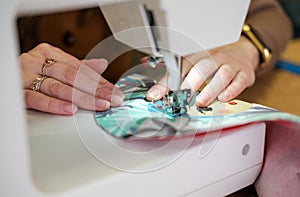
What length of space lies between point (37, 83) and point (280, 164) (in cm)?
37

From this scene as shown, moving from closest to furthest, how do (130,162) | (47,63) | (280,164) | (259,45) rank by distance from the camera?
(130,162)
(280,164)
(47,63)
(259,45)

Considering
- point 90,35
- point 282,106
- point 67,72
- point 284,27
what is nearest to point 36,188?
point 67,72

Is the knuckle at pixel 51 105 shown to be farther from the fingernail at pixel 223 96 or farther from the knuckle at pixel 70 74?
the fingernail at pixel 223 96

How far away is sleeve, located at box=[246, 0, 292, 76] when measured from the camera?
110cm

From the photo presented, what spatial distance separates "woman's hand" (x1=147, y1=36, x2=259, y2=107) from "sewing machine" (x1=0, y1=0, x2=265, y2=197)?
1.6 inches

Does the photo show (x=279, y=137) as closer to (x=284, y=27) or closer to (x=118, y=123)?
(x=118, y=123)

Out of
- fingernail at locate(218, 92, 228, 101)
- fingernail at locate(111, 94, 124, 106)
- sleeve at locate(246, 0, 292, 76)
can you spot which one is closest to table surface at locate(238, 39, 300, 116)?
sleeve at locate(246, 0, 292, 76)

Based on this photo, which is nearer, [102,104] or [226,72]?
[102,104]

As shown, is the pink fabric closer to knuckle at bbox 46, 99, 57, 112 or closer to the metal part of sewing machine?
the metal part of sewing machine

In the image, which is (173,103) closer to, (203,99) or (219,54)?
(203,99)

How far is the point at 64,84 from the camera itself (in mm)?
686

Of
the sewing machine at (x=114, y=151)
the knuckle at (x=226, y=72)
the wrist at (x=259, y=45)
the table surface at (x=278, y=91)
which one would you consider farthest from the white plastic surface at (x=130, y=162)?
the wrist at (x=259, y=45)

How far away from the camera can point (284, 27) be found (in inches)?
48.3

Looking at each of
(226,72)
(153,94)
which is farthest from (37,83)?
(226,72)
